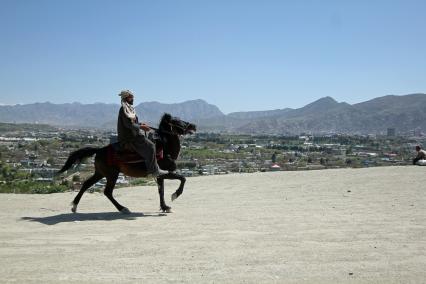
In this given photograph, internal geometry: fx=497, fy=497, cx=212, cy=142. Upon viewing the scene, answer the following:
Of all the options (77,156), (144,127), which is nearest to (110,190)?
(77,156)

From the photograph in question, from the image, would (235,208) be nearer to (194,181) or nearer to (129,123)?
(129,123)

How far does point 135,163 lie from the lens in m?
11.9

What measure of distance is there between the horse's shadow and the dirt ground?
23mm

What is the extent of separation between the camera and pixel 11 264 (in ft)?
23.1

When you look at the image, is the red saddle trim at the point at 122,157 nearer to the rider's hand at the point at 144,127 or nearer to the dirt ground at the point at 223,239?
the rider's hand at the point at 144,127

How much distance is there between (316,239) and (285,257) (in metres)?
1.32

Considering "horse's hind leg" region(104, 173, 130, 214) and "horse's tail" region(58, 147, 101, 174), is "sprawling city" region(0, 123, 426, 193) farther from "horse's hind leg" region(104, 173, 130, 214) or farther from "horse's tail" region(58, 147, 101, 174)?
"horse's hind leg" region(104, 173, 130, 214)

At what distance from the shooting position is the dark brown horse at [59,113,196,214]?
12.0 metres

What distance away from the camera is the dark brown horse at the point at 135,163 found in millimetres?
11969

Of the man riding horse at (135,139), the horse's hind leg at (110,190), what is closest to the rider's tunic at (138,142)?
the man riding horse at (135,139)

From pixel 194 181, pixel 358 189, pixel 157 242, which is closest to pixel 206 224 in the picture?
pixel 157 242

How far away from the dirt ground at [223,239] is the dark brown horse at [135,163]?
23.0 inches

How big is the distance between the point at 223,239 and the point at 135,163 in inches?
163

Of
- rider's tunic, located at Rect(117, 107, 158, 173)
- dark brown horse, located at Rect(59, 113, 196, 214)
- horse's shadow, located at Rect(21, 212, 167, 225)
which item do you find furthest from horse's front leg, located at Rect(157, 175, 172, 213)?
rider's tunic, located at Rect(117, 107, 158, 173)
